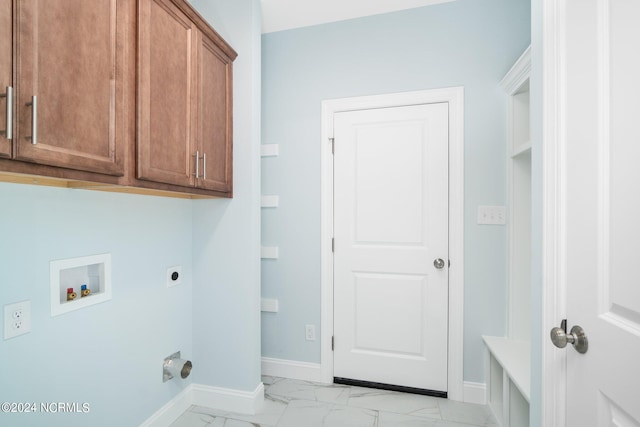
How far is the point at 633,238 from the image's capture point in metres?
0.68

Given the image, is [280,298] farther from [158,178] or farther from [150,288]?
[158,178]

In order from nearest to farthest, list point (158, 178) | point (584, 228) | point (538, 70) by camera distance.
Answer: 1. point (584, 228)
2. point (538, 70)
3. point (158, 178)

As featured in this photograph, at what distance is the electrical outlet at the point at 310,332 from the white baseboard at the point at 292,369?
0.19 m

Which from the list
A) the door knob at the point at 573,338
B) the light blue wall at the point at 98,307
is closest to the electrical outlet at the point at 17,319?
the light blue wall at the point at 98,307

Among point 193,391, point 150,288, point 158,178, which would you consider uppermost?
point 158,178

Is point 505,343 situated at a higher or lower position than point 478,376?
higher

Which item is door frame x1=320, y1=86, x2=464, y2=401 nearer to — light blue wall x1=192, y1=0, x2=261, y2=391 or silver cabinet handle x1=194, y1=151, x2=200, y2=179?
light blue wall x1=192, y1=0, x2=261, y2=391

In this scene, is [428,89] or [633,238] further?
[428,89]

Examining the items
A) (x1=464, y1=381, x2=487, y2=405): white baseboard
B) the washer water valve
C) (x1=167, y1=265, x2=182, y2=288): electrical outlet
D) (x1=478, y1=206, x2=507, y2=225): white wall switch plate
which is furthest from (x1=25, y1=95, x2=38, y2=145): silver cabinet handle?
(x1=464, y1=381, x2=487, y2=405): white baseboard

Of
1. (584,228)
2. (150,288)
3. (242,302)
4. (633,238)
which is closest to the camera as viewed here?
(633,238)

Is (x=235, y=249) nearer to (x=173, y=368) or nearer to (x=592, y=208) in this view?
(x=173, y=368)

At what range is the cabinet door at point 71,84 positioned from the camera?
2.55 feet

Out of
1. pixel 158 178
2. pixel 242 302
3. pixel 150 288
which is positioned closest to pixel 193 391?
pixel 242 302

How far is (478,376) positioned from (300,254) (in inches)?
58.3
